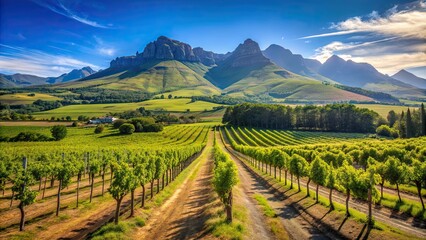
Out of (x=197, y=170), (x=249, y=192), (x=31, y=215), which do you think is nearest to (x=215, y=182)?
(x=249, y=192)

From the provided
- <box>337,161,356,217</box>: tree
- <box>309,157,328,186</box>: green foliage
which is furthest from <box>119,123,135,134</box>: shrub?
<box>337,161,356,217</box>: tree

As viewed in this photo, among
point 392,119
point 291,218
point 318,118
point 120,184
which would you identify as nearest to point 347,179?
point 291,218

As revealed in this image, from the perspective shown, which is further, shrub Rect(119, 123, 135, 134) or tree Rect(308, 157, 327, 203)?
shrub Rect(119, 123, 135, 134)

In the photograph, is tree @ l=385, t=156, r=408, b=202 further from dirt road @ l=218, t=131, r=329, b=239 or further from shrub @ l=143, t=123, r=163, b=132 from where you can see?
shrub @ l=143, t=123, r=163, b=132

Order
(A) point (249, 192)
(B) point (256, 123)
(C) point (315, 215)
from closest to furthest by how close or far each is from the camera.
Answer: (C) point (315, 215), (A) point (249, 192), (B) point (256, 123)

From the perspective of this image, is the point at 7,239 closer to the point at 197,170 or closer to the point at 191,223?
the point at 191,223

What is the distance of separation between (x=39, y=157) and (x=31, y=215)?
33.3 metres

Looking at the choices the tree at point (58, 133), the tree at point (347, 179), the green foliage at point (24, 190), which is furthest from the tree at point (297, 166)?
the tree at point (58, 133)

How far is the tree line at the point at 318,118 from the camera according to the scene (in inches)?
6993

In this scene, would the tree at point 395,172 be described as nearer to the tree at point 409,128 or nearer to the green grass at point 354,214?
the green grass at point 354,214

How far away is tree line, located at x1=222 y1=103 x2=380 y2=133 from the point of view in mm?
177625

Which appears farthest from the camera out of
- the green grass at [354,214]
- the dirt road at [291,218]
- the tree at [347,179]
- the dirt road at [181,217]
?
the tree at [347,179]

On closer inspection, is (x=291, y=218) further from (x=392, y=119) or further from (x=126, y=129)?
(x=392, y=119)

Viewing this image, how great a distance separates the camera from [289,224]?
112ft
